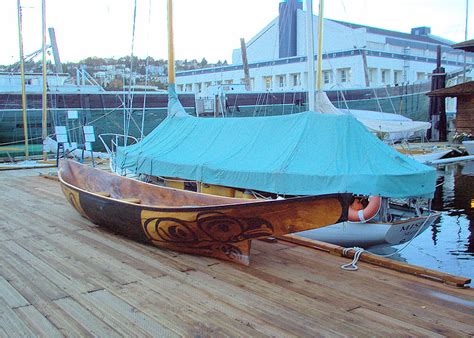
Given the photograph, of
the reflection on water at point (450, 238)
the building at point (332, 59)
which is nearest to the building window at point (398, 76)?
the building at point (332, 59)

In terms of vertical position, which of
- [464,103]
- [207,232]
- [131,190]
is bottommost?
[207,232]

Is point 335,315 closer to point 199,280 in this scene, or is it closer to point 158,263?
point 199,280

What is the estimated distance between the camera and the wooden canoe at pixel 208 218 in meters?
5.56

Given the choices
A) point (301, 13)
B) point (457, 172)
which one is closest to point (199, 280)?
point (457, 172)

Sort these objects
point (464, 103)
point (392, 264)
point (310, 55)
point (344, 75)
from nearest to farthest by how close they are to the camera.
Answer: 1. point (464, 103)
2. point (392, 264)
3. point (310, 55)
4. point (344, 75)

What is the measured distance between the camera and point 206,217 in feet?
19.8

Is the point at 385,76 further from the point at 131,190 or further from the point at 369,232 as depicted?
the point at 131,190

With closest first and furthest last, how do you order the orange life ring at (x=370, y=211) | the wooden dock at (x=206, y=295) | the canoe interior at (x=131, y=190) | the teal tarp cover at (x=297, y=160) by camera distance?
1. the wooden dock at (x=206, y=295)
2. the canoe interior at (x=131, y=190)
3. the teal tarp cover at (x=297, y=160)
4. the orange life ring at (x=370, y=211)

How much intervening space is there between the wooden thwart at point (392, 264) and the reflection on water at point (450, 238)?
417 cm

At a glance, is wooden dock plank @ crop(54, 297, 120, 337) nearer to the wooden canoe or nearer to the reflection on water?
the wooden canoe

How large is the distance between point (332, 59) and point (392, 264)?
135ft

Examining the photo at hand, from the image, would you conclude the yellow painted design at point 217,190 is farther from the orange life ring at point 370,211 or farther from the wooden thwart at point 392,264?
the wooden thwart at point 392,264

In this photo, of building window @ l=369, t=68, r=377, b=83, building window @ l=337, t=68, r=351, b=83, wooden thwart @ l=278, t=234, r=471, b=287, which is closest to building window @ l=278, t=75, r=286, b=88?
building window @ l=337, t=68, r=351, b=83

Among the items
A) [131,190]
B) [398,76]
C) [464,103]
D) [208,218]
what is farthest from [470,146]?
[398,76]
